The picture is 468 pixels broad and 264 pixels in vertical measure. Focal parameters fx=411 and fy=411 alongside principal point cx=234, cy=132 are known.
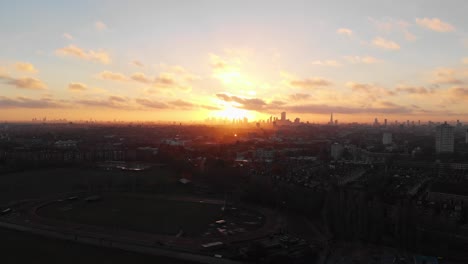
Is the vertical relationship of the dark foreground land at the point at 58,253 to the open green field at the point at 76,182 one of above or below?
below

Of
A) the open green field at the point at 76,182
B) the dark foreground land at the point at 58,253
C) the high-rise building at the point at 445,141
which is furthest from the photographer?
the high-rise building at the point at 445,141

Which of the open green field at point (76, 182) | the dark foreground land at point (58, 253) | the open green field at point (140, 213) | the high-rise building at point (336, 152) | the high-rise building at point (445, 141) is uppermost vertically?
the high-rise building at point (445, 141)

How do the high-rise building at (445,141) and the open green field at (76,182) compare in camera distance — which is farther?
the high-rise building at (445,141)

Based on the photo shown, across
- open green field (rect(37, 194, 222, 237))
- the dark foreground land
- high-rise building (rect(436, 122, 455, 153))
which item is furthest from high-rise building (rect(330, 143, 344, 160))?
the dark foreground land

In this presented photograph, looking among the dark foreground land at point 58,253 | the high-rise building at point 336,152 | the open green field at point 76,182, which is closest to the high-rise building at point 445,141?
the high-rise building at point 336,152

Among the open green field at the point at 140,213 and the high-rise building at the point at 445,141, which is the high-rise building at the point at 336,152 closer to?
the high-rise building at the point at 445,141

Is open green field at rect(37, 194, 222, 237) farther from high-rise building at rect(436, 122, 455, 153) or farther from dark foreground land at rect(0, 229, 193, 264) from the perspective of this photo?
high-rise building at rect(436, 122, 455, 153)

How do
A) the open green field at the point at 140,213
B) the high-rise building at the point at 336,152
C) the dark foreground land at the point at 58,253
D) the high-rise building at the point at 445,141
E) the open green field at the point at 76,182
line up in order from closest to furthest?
1. the dark foreground land at the point at 58,253
2. the open green field at the point at 140,213
3. the open green field at the point at 76,182
4. the high-rise building at the point at 336,152
5. the high-rise building at the point at 445,141

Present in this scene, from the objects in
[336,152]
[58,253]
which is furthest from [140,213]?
[336,152]

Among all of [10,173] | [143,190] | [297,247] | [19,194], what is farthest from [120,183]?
[297,247]
